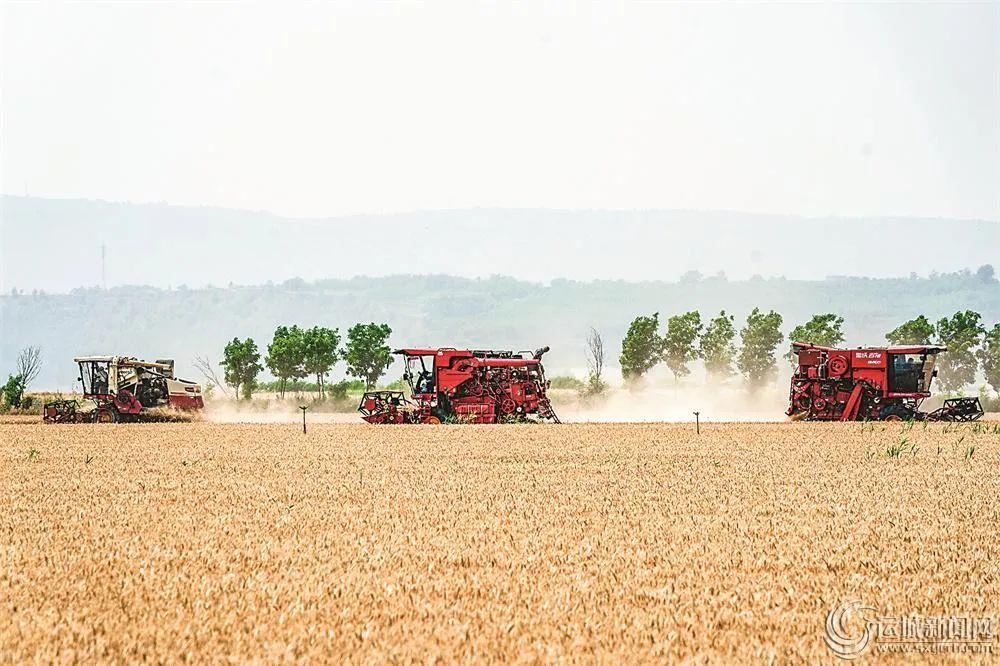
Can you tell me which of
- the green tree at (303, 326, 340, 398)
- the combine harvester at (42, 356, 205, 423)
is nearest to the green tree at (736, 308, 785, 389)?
the green tree at (303, 326, 340, 398)

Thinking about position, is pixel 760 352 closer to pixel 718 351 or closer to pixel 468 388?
pixel 718 351

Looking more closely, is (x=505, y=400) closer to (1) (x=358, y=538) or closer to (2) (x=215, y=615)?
(1) (x=358, y=538)

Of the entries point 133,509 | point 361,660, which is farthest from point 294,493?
point 361,660

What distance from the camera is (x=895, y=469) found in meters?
23.3

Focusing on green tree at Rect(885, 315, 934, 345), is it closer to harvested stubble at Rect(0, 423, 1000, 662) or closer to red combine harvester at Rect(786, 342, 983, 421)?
red combine harvester at Rect(786, 342, 983, 421)

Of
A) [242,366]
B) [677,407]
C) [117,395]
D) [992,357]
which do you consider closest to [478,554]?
[117,395]

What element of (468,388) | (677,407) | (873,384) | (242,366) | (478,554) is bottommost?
(478,554)

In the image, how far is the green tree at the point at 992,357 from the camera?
70.5 meters

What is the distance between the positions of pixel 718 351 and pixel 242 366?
3030 cm

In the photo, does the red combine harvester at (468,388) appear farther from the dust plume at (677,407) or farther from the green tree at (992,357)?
the green tree at (992,357)

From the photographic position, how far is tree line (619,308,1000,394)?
70938 mm

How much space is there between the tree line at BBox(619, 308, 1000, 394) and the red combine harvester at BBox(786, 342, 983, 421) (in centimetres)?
2985

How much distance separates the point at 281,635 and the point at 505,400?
29750 mm

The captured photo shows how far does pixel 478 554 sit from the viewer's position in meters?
13.0
